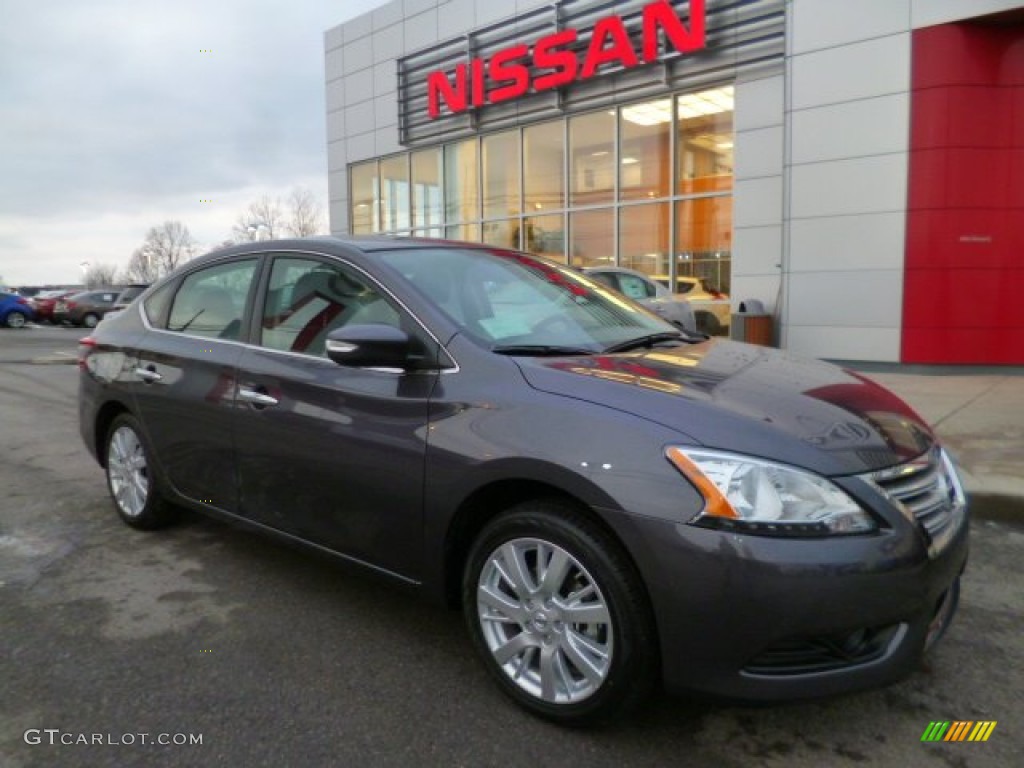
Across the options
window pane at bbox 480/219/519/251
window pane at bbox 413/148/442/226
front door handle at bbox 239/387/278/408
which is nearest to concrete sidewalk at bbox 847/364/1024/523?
front door handle at bbox 239/387/278/408

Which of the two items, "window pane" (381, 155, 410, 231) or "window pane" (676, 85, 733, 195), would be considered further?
"window pane" (381, 155, 410, 231)

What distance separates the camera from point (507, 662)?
257cm

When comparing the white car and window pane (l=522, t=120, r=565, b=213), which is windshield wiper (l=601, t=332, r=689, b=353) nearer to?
the white car

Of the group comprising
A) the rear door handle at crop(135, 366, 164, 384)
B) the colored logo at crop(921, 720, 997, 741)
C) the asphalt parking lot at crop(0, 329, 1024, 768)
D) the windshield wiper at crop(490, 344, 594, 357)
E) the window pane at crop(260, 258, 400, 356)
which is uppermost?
the window pane at crop(260, 258, 400, 356)

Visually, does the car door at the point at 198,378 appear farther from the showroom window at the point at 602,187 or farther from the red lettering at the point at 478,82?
the red lettering at the point at 478,82

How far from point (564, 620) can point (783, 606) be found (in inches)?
26.2

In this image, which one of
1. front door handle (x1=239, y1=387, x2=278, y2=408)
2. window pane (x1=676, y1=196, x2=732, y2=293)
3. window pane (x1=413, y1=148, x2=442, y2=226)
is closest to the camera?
front door handle (x1=239, y1=387, x2=278, y2=408)

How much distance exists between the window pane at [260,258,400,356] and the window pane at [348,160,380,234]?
646 inches

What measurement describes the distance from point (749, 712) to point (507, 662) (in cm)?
81

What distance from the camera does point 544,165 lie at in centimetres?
1572

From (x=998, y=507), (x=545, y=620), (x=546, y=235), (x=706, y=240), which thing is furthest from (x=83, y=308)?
(x=545, y=620)

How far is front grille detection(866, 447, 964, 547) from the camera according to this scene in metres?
2.26

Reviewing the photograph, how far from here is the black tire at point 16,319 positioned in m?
29.0

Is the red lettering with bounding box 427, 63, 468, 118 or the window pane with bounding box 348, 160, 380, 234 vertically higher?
the red lettering with bounding box 427, 63, 468, 118
